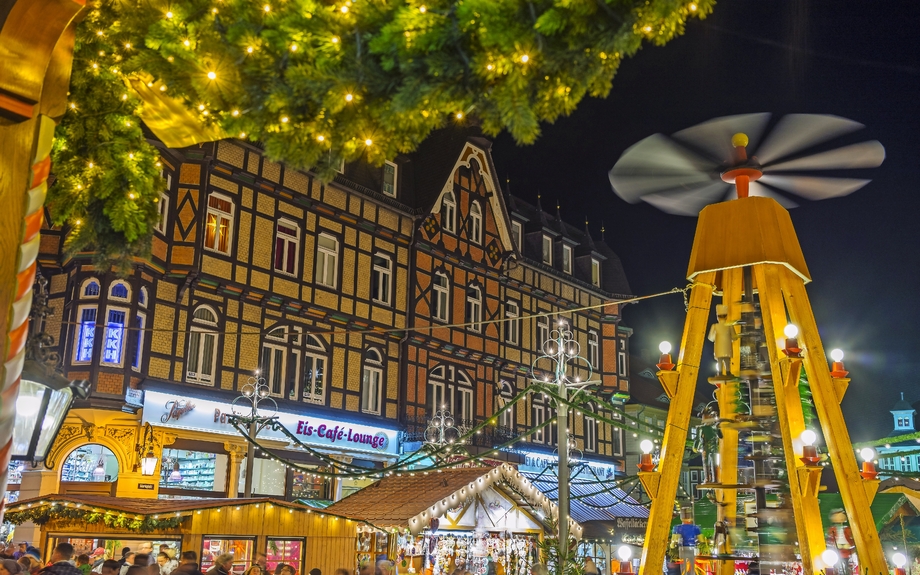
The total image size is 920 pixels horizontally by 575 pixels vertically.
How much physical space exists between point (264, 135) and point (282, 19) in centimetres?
56

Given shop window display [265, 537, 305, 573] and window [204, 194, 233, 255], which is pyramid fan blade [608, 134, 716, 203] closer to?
shop window display [265, 537, 305, 573]

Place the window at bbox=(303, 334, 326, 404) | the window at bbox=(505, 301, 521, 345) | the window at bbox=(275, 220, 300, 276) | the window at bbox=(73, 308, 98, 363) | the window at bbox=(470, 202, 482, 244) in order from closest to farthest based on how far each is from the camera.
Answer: the window at bbox=(73, 308, 98, 363) < the window at bbox=(275, 220, 300, 276) < the window at bbox=(303, 334, 326, 404) < the window at bbox=(470, 202, 482, 244) < the window at bbox=(505, 301, 521, 345)

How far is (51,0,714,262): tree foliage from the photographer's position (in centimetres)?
287

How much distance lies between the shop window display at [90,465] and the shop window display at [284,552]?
24.6 feet

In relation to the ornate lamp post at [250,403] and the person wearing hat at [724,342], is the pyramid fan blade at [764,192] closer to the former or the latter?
the person wearing hat at [724,342]

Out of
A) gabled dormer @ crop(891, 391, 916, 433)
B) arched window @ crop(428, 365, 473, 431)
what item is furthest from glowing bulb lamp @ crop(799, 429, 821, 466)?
gabled dormer @ crop(891, 391, 916, 433)

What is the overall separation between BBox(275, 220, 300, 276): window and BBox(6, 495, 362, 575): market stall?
1062 centimetres

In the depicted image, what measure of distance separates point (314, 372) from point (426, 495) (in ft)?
28.8

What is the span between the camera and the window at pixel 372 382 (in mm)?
27703

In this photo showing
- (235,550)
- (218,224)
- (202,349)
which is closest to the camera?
(235,550)

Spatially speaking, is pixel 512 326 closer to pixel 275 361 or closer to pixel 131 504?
Result: pixel 275 361

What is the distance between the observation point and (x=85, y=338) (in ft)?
68.3

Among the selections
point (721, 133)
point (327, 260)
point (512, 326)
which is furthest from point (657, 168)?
point (512, 326)

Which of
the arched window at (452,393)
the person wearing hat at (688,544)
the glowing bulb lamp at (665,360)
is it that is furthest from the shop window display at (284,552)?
the arched window at (452,393)
